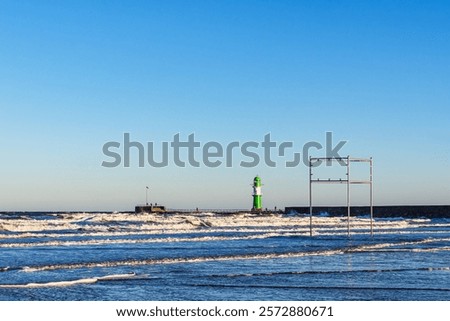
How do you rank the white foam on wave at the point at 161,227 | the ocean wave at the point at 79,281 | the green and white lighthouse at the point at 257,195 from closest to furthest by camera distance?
the ocean wave at the point at 79,281, the white foam on wave at the point at 161,227, the green and white lighthouse at the point at 257,195

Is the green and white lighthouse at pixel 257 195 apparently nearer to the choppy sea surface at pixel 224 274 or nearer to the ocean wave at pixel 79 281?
the choppy sea surface at pixel 224 274

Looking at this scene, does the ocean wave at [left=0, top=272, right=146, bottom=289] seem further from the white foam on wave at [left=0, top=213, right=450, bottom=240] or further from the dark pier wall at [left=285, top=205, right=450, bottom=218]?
the dark pier wall at [left=285, top=205, right=450, bottom=218]

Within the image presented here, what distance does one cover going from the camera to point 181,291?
9789 mm

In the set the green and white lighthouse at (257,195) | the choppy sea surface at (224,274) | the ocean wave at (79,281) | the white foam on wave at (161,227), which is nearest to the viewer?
the choppy sea surface at (224,274)

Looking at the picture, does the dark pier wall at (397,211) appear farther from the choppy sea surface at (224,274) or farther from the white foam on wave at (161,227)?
the choppy sea surface at (224,274)

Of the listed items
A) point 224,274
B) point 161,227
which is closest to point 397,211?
point 161,227

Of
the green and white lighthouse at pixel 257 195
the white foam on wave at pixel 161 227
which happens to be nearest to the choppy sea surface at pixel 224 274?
the white foam on wave at pixel 161 227

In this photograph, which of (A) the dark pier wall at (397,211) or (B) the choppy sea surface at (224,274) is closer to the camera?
(B) the choppy sea surface at (224,274)

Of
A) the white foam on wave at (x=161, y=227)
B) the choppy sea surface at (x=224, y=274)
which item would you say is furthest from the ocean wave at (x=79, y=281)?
the white foam on wave at (x=161, y=227)

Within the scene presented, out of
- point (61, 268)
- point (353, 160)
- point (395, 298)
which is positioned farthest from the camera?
point (353, 160)

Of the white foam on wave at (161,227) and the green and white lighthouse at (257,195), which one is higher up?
the green and white lighthouse at (257,195)

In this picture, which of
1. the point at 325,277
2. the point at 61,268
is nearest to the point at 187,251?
the point at 61,268
